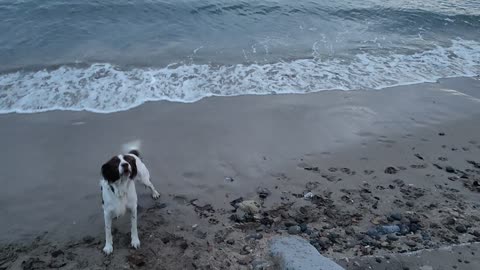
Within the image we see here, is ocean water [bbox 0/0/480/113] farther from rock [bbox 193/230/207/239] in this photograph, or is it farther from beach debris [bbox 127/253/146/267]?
beach debris [bbox 127/253/146/267]

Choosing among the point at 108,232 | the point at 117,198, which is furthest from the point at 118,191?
the point at 108,232

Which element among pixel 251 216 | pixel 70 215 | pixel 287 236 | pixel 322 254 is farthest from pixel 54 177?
pixel 322 254

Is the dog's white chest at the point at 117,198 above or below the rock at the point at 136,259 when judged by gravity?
above

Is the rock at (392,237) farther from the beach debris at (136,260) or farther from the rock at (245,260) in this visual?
the beach debris at (136,260)

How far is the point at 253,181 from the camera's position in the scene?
19.8 ft

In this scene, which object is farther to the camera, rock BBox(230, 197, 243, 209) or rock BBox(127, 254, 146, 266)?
rock BBox(230, 197, 243, 209)

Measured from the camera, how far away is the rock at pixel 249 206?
5.32m

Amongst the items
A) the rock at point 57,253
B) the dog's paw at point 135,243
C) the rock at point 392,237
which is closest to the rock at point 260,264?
the dog's paw at point 135,243

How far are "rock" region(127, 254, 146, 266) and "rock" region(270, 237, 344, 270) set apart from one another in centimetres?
140

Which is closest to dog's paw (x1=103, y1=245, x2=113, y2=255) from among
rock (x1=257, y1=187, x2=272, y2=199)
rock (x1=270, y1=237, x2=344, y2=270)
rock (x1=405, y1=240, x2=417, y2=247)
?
rock (x1=270, y1=237, x2=344, y2=270)

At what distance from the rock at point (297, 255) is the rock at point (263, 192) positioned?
112 cm

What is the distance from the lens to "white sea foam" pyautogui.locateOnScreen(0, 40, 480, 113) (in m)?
8.30

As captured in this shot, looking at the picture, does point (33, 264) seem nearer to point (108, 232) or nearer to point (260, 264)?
point (108, 232)

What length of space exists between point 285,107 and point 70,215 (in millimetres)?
4555
